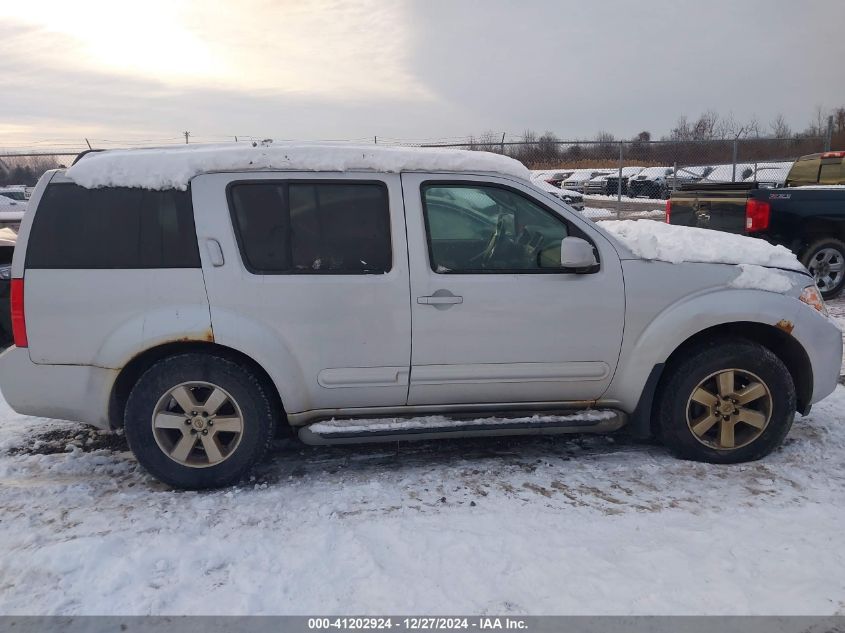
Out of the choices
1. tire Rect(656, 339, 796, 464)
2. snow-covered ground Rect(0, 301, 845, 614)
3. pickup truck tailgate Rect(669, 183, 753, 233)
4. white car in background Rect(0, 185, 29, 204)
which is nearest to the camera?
snow-covered ground Rect(0, 301, 845, 614)

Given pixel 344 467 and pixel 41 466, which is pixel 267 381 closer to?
pixel 344 467

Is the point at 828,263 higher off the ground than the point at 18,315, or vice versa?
the point at 18,315

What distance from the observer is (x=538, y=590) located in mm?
2699

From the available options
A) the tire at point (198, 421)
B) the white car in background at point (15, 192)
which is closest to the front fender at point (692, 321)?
the tire at point (198, 421)

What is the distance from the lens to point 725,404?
3.81 meters

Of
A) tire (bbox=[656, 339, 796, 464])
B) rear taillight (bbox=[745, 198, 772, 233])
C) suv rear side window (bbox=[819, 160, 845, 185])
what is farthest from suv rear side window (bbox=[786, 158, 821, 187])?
tire (bbox=[656, 339, 796, 464])

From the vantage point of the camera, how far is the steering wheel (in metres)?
3.69

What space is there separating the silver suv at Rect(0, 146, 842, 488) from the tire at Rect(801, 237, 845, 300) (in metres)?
5.28

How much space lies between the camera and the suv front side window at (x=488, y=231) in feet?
12.0

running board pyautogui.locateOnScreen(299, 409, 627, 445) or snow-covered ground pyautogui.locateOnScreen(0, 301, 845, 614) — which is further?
running board pyautogui.locateOnScreen(299, 409, 627, 445)

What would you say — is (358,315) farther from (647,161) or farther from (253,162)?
(647,161)

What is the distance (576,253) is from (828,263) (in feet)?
Answer: 21.8

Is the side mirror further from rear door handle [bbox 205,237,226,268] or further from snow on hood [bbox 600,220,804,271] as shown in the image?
rear door handle [bbox 205,237,226,268]

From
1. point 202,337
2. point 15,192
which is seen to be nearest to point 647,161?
point 15,192
